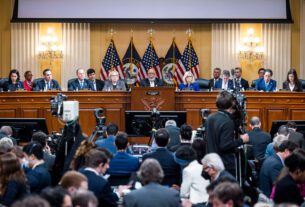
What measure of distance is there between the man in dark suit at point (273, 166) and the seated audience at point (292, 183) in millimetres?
1536

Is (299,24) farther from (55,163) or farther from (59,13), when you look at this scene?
(55,163)

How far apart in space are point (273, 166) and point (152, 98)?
25.6ft

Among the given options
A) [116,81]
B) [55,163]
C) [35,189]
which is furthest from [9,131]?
[116,81]

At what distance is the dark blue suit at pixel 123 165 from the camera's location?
1088cm

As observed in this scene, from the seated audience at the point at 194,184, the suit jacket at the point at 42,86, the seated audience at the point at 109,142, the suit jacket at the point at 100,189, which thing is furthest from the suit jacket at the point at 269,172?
the suit jacket at the point at 42,86

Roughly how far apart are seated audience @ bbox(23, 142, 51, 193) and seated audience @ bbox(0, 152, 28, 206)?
75 cm

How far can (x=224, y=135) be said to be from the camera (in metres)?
10.1

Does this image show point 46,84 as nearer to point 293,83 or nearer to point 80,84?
point 80,84

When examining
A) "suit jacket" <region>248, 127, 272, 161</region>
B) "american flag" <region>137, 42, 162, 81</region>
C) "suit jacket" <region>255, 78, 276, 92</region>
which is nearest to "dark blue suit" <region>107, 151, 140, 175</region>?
"suit jacket" <region>248, 127, 272, 161</region>

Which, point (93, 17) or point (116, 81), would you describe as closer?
point (116, 81)

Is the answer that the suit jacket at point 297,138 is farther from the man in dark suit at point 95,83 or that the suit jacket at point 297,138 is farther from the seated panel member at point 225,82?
the man in dark suit at point 95,83

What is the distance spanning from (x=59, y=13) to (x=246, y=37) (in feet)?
17.5

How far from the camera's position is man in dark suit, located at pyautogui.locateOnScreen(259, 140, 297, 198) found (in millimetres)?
10320

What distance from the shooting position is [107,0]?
22.8 m
